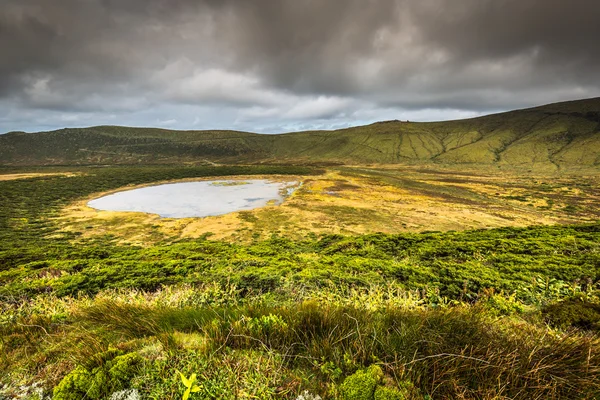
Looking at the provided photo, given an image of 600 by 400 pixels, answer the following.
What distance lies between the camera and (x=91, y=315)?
394cm

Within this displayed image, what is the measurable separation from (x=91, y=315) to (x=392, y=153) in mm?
204200

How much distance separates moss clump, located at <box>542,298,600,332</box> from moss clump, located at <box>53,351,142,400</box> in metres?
5.90

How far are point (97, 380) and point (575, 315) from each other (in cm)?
657

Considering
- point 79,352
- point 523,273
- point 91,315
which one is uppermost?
point 79,352

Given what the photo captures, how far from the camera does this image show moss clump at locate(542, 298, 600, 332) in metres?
4.02

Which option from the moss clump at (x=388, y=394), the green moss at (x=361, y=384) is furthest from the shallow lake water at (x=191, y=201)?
the moss clump at (x=388, y=394)

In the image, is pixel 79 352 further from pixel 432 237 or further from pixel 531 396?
pixel 432 237

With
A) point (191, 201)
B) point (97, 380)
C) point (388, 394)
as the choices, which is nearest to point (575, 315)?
point (388, 394)

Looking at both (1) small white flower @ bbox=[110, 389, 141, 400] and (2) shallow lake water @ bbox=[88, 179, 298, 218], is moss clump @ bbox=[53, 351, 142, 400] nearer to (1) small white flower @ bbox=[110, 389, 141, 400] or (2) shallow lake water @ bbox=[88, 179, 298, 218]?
(1) small white flower @ bbox=[110, 389, 141, 400]

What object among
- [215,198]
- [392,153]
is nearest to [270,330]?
[215,198]

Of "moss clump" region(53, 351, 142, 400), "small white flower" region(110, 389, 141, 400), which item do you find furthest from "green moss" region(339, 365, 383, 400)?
"moss clump" region(53, 351, 142, 400)

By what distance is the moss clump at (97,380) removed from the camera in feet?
7.31

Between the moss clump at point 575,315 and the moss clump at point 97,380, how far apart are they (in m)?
5.90

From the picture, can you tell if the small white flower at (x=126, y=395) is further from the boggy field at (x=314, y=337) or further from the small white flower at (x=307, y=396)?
the small white flower at (x=307, y=396)
